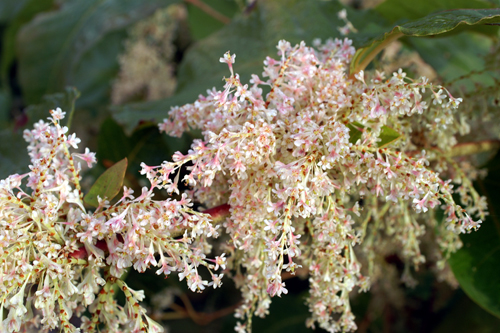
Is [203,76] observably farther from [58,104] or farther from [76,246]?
[76,246]

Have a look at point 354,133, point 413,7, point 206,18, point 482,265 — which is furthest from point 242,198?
point 206,18

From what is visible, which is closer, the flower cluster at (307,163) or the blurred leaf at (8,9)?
the flower cluster at (307,163)

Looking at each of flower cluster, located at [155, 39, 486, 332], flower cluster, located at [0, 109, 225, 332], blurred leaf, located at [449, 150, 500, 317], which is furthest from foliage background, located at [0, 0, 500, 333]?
flower cluster, located at [0, 109, 225, 332]

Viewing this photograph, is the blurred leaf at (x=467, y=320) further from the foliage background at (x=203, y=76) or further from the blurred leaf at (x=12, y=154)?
the blurred leaf at (x=12, y=154)

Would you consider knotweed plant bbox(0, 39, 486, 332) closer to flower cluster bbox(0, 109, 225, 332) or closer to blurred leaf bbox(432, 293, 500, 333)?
flower cluster bbox(0, 109, 225, 332)

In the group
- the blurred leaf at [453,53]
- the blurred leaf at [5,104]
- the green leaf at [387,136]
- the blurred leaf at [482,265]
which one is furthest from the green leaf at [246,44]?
the blurred leaf at [5,104]

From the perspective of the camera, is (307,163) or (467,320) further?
(467,320)
